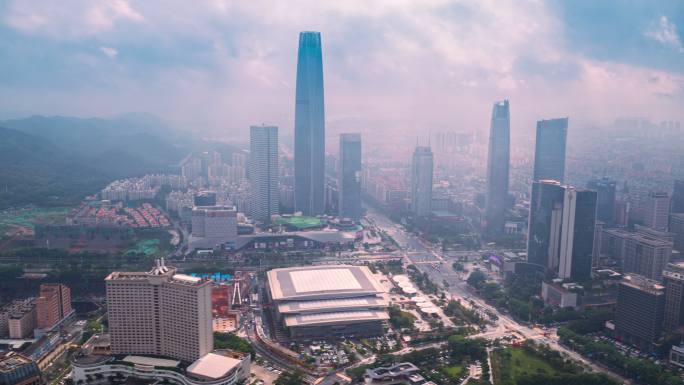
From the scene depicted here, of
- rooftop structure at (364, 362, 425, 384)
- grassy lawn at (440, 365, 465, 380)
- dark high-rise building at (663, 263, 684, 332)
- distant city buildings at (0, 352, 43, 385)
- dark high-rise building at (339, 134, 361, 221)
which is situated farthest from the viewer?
dark high-rise building at (339, 134, 361, 221)

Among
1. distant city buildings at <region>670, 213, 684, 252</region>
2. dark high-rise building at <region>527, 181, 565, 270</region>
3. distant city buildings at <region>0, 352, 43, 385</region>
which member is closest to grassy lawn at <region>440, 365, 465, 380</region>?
dark high-rise building at <region>527, 181, 565, 270</region>

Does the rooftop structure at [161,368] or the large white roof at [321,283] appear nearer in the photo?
the rooftop structure at [161,368]

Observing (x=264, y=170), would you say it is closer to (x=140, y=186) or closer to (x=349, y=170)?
(x=349, y=170)

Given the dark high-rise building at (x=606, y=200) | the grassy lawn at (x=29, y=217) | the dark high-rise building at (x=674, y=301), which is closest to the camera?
the dark high-rise building at (x=674, y=301)

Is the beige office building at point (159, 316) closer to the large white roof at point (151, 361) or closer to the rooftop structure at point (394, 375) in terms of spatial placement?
the large white roof at point (151, 361)

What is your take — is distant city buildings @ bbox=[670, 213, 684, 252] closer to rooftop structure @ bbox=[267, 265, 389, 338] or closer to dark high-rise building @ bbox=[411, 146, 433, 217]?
dark high-rise building @ bbox=[411, 146, 433, 217]

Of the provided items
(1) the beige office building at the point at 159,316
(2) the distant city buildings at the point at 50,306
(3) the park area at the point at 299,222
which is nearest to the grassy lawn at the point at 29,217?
(2) the distant city buildings at the point at 50,306

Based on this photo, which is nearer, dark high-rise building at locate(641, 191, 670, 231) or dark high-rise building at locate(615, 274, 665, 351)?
dark high-rise building at locate(615, 274, 665, 351)

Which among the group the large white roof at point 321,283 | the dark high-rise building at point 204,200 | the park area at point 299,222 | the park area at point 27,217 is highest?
the dark high-rise building at point 204,200
